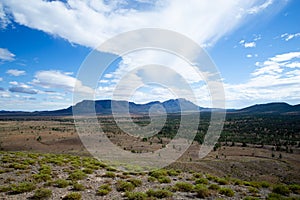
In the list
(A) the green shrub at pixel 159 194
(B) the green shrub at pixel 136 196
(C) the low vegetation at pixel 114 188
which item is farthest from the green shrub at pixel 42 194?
(A) the green shrub at pixel 159 194

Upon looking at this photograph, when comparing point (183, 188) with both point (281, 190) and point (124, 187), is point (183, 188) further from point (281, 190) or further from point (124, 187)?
point (281, 190)

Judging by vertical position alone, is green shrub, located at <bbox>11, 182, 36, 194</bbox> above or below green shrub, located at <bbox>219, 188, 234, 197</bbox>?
above

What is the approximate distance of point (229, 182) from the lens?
13.9m

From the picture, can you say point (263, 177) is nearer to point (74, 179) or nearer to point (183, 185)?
point (183, 185)

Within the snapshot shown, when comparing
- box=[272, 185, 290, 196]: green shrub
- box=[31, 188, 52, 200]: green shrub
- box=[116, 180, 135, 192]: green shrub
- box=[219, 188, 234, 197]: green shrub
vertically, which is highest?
box=[31, 188, 52, 200]: green shrub

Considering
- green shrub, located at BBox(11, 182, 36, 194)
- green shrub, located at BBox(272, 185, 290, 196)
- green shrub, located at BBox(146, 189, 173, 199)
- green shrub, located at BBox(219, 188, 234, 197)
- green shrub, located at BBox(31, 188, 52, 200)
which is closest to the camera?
green shrub, located at BBox(31, 188, 52, 200)

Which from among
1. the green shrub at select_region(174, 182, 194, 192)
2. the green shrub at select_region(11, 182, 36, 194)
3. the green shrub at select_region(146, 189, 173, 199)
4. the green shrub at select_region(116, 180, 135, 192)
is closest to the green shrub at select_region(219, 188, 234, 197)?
the green shrub at select_region(174, 182, 194, 192)

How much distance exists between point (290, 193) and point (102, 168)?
1208 centimetres

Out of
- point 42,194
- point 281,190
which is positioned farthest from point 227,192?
point 42,194

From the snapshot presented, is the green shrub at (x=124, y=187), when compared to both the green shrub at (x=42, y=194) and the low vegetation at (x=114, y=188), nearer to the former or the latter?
the low vegetation at (x=114, y=188)

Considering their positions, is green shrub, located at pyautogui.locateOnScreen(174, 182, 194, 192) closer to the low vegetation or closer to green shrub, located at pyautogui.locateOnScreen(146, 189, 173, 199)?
the low vegetation

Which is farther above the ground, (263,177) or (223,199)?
Result: (223,199)

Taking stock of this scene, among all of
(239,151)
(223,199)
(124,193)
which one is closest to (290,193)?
(223,199)

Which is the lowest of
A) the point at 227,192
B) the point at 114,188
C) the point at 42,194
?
the point at 227,192
